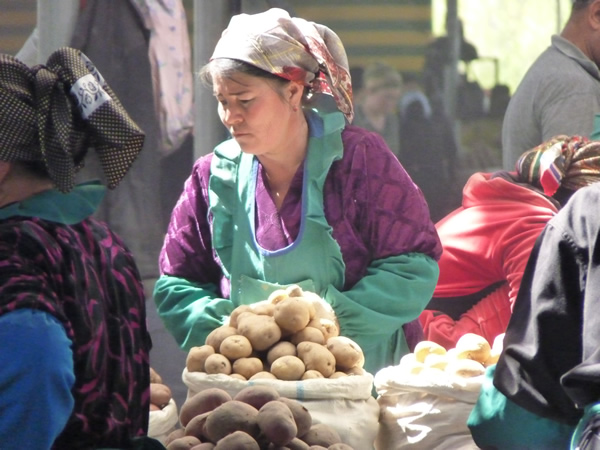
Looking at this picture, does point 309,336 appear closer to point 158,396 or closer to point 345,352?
point 345,352

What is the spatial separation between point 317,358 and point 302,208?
55cm

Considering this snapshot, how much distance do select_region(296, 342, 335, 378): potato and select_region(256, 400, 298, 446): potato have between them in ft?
1.01

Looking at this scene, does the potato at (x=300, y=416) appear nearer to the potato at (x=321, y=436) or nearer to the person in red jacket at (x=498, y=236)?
the potato at (x=321, y=436)

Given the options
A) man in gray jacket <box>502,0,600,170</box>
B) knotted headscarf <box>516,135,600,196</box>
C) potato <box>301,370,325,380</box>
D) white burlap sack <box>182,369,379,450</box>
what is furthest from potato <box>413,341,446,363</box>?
man in gray jacket <box>502,0,600,170</box>

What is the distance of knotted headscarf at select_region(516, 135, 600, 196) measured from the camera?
3900mm

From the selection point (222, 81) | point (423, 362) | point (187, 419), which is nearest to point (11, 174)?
point (187, 419)

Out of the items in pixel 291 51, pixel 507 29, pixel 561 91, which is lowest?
pixel 561 91

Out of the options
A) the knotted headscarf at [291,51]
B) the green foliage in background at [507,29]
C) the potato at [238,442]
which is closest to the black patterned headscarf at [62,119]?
the potato at [238,442]

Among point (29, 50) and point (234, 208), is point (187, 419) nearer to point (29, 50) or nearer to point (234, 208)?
point (234, 208)

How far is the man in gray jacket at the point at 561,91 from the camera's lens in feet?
15.2

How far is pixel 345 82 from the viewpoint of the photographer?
11.6ft

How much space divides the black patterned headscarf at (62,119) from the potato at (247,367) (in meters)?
0.95

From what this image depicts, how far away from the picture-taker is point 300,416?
2.79 metres

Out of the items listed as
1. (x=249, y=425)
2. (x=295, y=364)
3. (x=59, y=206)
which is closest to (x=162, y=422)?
(x=295, y=364)
